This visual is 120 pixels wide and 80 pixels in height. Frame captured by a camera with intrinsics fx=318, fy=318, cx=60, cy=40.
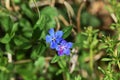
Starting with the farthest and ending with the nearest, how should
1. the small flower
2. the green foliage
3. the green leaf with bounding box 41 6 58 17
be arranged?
the green leaf with bounding box 41 6 58 17
the green foliage
the small flower

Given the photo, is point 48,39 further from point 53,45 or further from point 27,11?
point 27,11

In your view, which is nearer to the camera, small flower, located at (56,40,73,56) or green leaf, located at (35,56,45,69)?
small flower, located at (56,40,73,56)

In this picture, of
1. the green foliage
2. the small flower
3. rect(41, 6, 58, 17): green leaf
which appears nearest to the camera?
the small flower

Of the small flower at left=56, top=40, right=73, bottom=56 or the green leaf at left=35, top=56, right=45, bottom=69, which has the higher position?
the small flower at left=56, top=40, right=73, bottom=56

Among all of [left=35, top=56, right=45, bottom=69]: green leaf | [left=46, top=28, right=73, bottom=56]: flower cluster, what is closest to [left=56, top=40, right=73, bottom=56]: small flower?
[left=46, top=28, right=73, bottom=56]: flower cluster

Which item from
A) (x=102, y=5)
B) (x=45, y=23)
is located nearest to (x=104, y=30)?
(x=102, y=5)

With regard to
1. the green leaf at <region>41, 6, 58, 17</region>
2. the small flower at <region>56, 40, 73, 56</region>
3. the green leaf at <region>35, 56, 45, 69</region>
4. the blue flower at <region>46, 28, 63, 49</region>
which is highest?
the green leaf at <region>41, 6, 58, 17</region>

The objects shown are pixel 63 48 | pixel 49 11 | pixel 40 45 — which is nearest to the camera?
pixel 63 48

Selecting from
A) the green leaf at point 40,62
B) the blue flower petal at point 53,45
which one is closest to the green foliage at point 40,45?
the green leaf at point 40,62

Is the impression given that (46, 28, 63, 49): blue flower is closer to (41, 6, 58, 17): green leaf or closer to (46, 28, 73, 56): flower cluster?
(46, 28, 73, 56): flower cluster

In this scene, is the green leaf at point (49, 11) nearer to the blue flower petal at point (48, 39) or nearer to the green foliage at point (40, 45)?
the green foliage at point (40, 45)

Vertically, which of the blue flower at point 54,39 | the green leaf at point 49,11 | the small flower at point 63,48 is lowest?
the small flower at point 63,48

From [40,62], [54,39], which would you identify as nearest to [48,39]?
[54,39]

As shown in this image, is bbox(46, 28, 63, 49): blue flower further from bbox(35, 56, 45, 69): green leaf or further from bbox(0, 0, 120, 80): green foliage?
bbox(35, 56, 45, 69): green leaf
